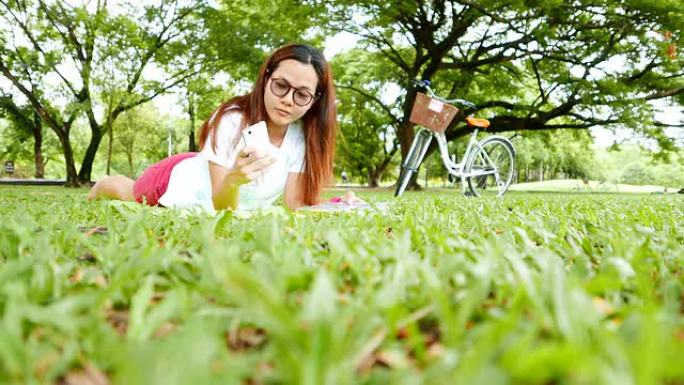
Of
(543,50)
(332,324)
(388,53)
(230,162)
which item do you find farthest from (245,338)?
(388,53)

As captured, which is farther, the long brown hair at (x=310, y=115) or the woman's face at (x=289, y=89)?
the long brown hair at (x=310, y=115)

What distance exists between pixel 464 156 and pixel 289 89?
16.2ft

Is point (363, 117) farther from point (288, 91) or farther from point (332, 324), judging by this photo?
point (332, 324)

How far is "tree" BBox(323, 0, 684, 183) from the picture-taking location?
10383 mm

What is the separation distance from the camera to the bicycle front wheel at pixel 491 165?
6.78 meters

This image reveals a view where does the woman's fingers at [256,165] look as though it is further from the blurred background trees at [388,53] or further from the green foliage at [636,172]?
the green foliage at [636,172]

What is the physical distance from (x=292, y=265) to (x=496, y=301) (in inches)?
11.4

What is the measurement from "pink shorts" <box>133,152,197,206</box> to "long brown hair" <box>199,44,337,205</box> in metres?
0.52

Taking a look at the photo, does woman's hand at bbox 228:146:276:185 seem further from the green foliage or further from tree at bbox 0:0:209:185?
the green foliage

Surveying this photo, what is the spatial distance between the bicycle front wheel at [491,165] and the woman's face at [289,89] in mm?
4474

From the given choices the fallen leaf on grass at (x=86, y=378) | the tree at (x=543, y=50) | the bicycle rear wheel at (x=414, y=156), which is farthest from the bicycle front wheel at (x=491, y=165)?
the fallen leaf on grass at (x=86, y=378)

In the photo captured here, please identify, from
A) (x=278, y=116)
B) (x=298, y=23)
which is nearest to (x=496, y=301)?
(x=278, y=116)

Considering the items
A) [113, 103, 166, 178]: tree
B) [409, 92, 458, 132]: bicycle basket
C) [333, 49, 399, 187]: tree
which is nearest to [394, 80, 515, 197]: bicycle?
[409, 92, 458, 132]: bicycle basket

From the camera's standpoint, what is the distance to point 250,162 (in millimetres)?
2186
